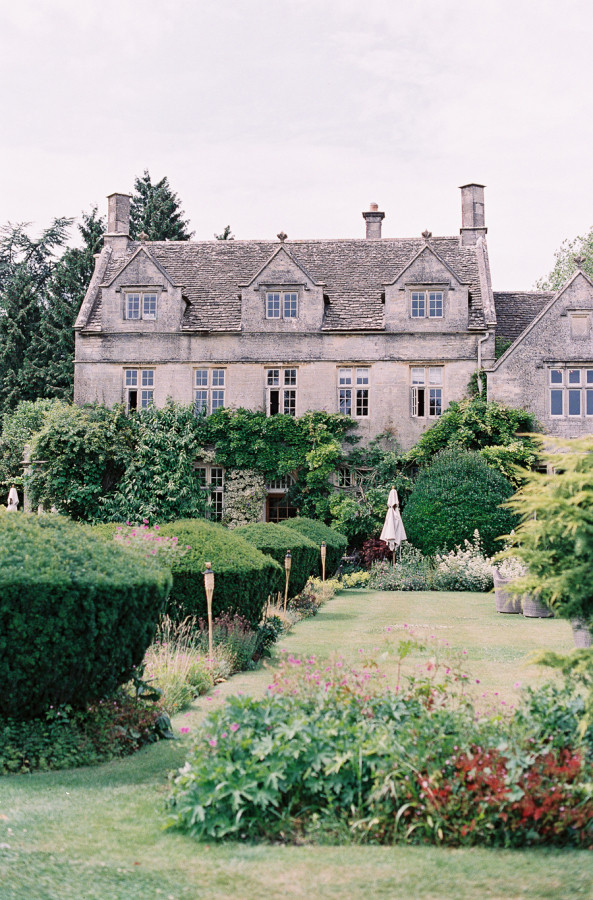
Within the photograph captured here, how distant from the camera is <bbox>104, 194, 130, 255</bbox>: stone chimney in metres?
35.7

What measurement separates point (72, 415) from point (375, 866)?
26511mm

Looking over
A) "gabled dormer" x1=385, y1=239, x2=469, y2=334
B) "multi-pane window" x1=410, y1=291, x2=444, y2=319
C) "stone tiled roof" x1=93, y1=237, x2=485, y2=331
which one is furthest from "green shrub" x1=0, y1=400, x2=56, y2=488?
"multi-pane window" x1=410, y1=291, x2=444, y2=319

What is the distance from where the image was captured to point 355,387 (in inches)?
1241

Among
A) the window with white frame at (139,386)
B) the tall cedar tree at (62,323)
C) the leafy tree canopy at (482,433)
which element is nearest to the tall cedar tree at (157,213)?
the tall cedar tree at (62,323)

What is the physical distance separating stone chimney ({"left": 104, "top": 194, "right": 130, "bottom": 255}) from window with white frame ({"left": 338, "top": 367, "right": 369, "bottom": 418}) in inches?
420

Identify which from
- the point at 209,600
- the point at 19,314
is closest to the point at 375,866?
the point at 209,600

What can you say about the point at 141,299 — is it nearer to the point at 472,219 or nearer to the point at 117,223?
the point at 117,223

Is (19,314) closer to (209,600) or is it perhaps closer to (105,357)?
(105,357)

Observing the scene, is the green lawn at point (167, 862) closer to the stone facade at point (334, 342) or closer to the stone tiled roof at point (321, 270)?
the stone facade at point (334, 342)

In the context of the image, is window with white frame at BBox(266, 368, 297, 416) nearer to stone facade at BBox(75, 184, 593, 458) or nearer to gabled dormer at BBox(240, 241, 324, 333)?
stone facade at BBox(75, 184, 593, 458)

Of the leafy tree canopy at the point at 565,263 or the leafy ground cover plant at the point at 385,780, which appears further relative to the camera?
the leafy tree canopy at the point at 565,263

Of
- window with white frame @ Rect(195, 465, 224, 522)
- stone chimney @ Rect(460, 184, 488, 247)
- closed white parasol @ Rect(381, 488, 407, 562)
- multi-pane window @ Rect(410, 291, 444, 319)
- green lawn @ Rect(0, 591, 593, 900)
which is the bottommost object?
green lawn @ Rect(0, 591, 593, 900)

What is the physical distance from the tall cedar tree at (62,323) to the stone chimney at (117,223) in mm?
8876

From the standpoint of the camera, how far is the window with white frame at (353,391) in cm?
3147
